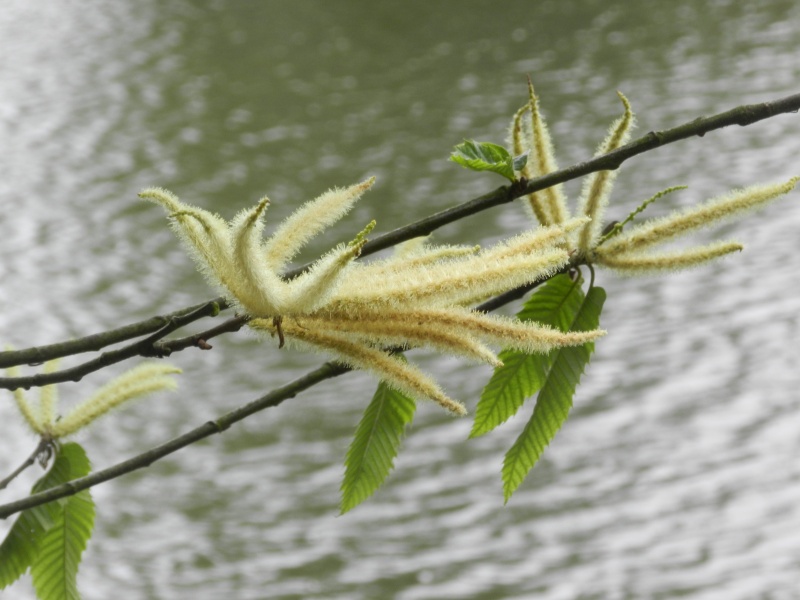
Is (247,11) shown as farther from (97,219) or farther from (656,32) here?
(97,219)

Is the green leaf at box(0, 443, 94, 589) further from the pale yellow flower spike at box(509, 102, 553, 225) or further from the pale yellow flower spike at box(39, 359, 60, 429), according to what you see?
the pale yellow flower spike at box(509, 102, 553, 225)

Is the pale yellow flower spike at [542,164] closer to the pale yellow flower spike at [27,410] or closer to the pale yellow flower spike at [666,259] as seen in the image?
the pale yellow flower spike at [666,259]

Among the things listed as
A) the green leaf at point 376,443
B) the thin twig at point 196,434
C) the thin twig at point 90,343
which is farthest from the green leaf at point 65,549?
the thin twig at point 90,343

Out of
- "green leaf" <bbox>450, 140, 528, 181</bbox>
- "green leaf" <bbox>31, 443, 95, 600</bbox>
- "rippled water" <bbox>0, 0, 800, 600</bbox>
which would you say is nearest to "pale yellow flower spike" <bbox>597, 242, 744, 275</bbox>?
"green leaf" <bbox>450, 140, 528, 181</bbox>

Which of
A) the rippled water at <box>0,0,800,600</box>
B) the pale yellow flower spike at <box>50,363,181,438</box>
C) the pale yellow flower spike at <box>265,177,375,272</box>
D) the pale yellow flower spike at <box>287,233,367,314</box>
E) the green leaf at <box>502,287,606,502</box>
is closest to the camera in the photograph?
the pale yellow flower spike at <box>287,233,367,314</box>

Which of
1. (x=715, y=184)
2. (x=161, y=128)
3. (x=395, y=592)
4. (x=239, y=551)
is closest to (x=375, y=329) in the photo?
(x=395, y=592)

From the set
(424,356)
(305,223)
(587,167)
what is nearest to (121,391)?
(305,223)

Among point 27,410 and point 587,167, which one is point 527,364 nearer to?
point 587,167
